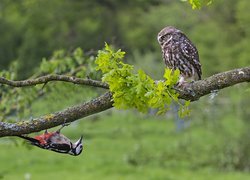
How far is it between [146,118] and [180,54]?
3289cm

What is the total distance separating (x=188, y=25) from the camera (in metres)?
42.9

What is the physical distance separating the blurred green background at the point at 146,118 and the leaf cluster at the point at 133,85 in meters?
4.02

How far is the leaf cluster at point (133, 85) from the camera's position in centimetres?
543

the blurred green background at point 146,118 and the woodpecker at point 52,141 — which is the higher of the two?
the blurred green background at point 146,118

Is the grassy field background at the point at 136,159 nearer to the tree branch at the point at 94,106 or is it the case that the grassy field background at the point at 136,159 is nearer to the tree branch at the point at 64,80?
the tree branch at the point at 64,80

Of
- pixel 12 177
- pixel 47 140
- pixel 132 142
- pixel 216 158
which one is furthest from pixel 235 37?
pixel 47 140

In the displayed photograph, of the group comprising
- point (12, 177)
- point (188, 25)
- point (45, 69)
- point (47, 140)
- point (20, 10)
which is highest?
point (20, 10)

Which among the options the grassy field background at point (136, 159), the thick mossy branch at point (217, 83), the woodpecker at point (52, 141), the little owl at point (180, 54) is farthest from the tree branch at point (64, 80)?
the grassy field background at point (136, 159)

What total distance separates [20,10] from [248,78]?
54068mm

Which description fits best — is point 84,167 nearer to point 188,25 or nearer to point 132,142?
point 132,142

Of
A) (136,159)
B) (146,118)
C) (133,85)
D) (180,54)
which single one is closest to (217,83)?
(133,85)

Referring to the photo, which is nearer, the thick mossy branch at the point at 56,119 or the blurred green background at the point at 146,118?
the thick mossy branch at the point at 56,119

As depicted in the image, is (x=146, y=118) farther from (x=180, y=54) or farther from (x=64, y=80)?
(x=64, y=80)

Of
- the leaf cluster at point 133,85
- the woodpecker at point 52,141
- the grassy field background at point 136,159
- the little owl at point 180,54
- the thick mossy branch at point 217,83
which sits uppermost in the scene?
the grassy field background at point 136,159
